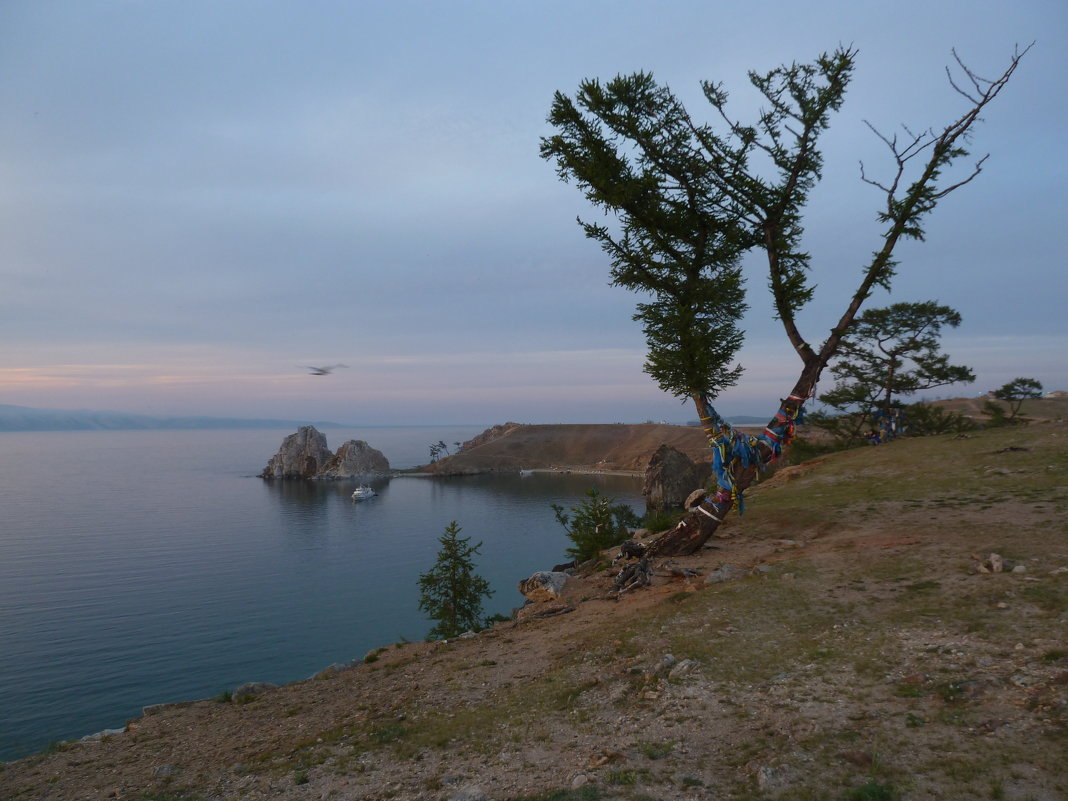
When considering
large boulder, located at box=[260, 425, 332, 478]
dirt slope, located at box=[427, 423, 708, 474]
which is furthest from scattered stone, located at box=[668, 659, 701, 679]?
large boulder, located at box=[260, 425, 332, 478]

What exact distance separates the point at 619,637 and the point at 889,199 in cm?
1410

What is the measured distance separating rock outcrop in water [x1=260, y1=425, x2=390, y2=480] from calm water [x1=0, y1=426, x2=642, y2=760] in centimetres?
3582

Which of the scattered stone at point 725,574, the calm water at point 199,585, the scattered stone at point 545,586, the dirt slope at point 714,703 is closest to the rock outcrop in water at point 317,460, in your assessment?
the calm water at point 199,585

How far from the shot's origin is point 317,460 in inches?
6073

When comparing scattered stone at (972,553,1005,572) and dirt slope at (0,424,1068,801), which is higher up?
scattered stone at (972,553,1005,572)

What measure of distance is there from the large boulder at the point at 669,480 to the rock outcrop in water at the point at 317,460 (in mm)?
86045

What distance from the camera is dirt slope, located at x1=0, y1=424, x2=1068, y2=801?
6.50 m

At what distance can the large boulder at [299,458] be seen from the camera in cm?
15100

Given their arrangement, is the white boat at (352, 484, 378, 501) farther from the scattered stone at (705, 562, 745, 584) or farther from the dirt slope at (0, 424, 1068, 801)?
the scattered stone at (705, 562, 745, 584)

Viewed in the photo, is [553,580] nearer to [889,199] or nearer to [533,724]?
[533,724]

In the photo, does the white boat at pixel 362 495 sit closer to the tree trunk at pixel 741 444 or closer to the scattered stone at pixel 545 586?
the scattered stone at pixel 545 586

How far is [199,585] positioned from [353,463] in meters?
106

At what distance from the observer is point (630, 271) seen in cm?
A: 1728

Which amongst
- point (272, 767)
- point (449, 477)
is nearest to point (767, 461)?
point (272, 767)
